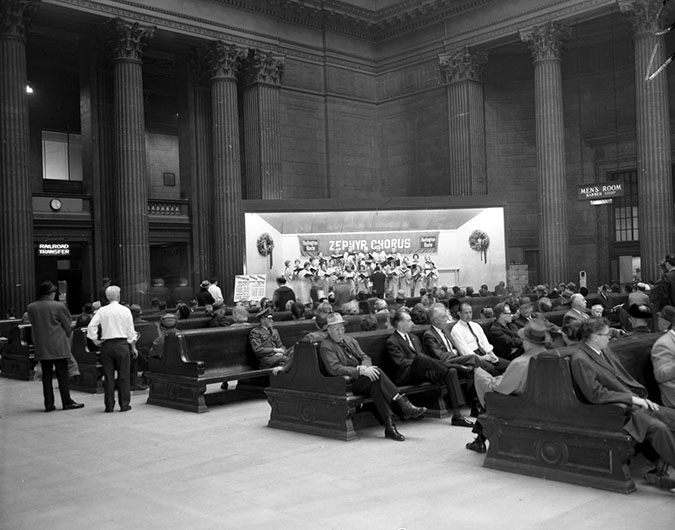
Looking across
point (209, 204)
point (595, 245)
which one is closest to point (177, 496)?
point (209, 204)

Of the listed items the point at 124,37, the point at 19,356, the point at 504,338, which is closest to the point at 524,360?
the point at 504,338

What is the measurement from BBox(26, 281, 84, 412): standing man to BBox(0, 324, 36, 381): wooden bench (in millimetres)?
3668

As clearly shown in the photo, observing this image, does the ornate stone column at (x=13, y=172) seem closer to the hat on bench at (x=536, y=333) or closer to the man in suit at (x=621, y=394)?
the hat on bench at (x=536, y=333)

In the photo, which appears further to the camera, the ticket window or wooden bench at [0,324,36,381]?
the ticket window

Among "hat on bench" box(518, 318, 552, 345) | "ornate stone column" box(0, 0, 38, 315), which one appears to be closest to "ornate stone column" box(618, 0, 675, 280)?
"hat on bench" box(518, 318, 552, 345)

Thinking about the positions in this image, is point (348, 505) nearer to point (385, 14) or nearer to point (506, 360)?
point (506, 360)

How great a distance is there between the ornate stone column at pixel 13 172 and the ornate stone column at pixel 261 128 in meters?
7.94

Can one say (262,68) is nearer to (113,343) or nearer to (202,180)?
(202,180)

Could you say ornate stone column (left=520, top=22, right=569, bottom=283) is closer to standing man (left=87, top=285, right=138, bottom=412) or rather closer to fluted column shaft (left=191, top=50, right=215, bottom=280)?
fluted column shaft (left=191, top=50, right=215, bottom=280)

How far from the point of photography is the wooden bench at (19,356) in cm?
1354

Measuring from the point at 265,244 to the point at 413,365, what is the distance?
45.6ft

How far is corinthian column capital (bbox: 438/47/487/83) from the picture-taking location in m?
26.6

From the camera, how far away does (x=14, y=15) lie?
19.9m

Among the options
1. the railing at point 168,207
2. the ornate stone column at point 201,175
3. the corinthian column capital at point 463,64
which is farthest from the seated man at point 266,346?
the corinthian column capital at point 463,64
